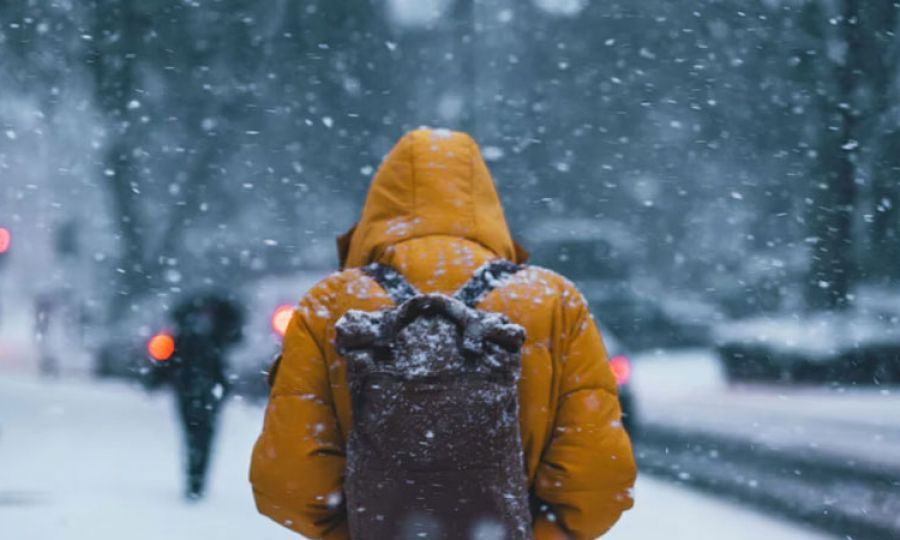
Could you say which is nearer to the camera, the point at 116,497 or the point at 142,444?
the point at 116,497

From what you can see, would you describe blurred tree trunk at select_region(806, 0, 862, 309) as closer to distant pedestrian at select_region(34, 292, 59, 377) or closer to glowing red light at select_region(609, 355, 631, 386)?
glowing red light at select_region(609, 355, 631, 386)

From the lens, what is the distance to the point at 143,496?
7938 millimetres

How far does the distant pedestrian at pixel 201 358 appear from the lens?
24.1 ft

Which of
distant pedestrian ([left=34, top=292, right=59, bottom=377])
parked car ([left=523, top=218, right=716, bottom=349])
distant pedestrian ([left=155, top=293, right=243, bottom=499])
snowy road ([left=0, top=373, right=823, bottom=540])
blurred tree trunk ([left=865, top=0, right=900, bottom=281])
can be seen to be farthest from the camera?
distant pedestrian ([left=34, top=292, right=59, bottom=377])

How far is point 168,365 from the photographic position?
761 centimetres

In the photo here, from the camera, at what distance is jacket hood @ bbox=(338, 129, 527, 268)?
278cm

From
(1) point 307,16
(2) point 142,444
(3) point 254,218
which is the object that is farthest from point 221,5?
(2) point 142,444

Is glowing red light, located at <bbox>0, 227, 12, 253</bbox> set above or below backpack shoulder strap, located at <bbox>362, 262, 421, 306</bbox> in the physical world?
below

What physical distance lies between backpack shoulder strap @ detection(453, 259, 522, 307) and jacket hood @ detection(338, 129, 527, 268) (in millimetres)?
100

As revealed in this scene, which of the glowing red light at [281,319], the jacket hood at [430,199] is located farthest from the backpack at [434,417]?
the glowing red light at [281,319]

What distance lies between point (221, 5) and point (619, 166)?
15.4 metres

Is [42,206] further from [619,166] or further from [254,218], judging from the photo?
[619,166]

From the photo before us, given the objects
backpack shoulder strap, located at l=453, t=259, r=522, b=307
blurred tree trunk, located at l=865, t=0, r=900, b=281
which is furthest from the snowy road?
blurred tree trunk, located at l=865, t=0, r=900, b=281

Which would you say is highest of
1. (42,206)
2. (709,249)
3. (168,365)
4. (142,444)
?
(168,365)
